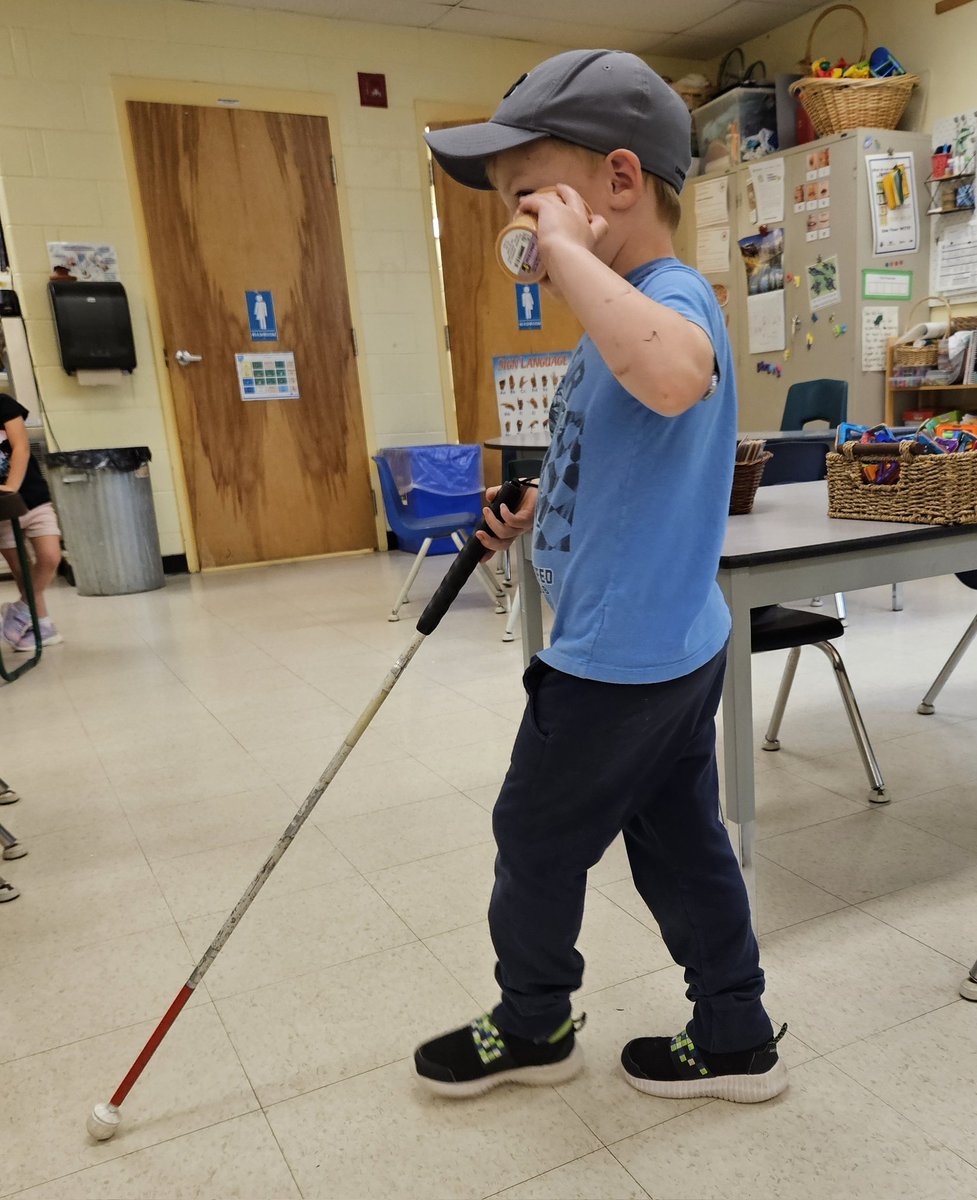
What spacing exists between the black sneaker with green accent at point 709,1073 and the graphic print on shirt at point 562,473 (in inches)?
27.0

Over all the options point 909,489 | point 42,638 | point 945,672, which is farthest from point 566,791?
point 42,638

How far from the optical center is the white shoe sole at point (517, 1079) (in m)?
1.20

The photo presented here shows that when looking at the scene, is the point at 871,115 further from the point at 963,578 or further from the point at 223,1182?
the point at 223,1182

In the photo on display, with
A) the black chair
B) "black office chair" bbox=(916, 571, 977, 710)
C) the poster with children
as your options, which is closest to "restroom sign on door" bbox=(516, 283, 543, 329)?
the poster with children

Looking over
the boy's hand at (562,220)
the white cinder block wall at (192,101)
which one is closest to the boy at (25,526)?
the white cinder block wall at (192,101)

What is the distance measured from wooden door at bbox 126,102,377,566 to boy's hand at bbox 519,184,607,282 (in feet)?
15.6

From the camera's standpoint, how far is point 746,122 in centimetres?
549

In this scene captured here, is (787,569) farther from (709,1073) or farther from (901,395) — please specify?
(901,395)

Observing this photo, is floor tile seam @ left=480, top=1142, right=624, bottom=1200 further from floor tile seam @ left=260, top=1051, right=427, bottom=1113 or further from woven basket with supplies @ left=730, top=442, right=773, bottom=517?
woven basket with supplies @ left=730, top=442, right=773, bottom=517

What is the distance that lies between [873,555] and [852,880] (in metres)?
0.63

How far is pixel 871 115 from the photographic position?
4891 mm

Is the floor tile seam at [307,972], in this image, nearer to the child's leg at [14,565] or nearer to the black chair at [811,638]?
the black chair at [811,638]

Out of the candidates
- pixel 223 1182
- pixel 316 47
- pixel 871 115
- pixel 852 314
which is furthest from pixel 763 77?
pixel 223 1182

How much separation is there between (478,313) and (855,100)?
233 cm
